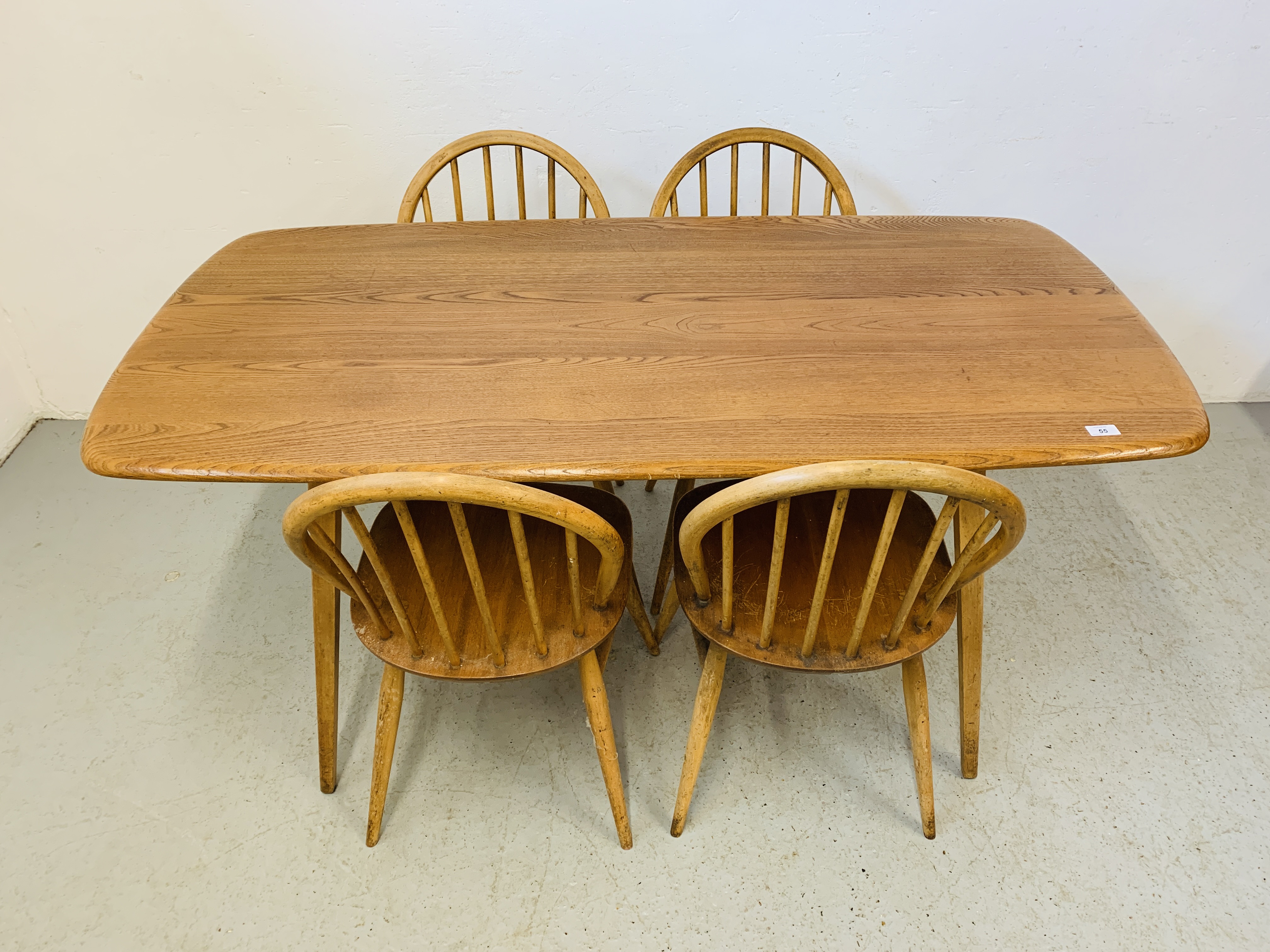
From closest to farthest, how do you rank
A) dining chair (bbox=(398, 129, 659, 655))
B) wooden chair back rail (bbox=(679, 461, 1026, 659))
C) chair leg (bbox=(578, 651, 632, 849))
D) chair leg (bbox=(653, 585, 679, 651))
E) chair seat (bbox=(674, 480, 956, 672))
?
wooden chair back rail (bbox=(679, 461, 1026, 659))
chair seat (bbox=(674, 480, 956, 672))
chair leg (bbox=(578, 651, 632, 849))
chair leg (bbox=(653, 585, 679, 651))
dining chair (bbox=(398, 129, 659, 655))

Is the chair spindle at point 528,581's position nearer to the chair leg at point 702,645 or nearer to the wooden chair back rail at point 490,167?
the chair leg at point 702,645

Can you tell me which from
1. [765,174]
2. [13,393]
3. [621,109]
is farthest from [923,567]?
[13,393]

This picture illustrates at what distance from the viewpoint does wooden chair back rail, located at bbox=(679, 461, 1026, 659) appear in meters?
0.87

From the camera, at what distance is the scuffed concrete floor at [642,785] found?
4.20ft

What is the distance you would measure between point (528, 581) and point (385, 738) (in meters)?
0.51

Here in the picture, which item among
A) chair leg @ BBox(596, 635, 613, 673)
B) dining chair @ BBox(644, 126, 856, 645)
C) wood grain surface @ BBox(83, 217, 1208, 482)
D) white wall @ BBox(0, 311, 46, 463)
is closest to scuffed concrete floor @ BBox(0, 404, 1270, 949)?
chair leg @ BBox(596, 635, 613, 673)

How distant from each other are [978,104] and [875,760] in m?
1.49

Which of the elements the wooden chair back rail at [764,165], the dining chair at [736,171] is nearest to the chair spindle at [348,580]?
the dining chair at [736,171]

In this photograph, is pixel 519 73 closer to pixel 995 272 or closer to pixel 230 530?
pixel 995 272

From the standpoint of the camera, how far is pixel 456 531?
1.01 meters

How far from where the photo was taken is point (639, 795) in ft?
4.70

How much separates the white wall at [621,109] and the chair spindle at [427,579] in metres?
1.22

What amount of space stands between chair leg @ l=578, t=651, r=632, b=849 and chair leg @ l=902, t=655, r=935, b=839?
51 centimetres

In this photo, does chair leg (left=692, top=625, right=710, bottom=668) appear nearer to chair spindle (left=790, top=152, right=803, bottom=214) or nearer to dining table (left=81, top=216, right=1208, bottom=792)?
dining table (left=81, top=216, right=1208, bottom=792)
